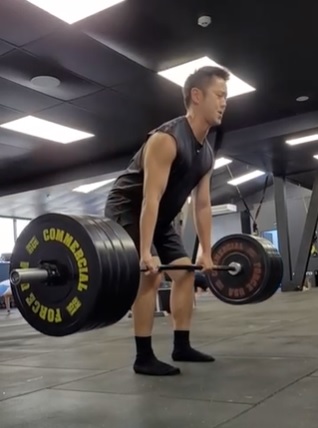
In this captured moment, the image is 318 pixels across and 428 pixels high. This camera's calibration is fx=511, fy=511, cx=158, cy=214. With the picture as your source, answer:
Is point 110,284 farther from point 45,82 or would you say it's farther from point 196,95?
point 45,82

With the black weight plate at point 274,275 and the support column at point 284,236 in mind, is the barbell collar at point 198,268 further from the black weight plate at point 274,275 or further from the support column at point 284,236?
the support column at point 284,236

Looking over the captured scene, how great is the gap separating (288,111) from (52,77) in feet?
9.04

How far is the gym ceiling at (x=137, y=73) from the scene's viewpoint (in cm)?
351

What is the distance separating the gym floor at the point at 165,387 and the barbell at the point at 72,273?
0.75 ft

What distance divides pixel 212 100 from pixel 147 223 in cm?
51

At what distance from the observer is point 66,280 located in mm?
1270

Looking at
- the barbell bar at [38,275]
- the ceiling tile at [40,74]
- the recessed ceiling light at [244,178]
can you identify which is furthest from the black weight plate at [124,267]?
the recessed ceiling light at [244,178]

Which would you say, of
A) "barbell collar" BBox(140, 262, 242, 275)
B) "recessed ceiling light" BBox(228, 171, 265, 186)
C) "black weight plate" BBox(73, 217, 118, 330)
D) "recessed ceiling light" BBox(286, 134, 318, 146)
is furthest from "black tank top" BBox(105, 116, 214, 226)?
"recessed ceiling light" BBox(228, 171, 265, 186)

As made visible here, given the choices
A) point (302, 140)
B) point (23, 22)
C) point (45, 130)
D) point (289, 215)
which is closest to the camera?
point (23, 22)

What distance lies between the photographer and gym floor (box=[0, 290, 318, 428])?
1185 mm

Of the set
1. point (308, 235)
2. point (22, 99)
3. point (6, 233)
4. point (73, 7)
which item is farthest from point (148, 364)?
point (6, 233)

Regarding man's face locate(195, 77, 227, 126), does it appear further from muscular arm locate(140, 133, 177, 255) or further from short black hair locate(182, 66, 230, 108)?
muscular arm locate(140, 133, 177, 255)

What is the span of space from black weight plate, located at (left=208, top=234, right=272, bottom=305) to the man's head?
2.03 feet

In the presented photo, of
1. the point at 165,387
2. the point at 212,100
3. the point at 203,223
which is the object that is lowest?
the point at 165,387
